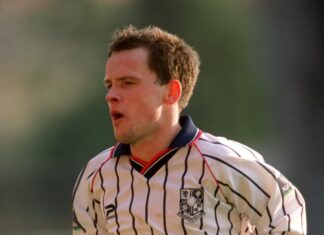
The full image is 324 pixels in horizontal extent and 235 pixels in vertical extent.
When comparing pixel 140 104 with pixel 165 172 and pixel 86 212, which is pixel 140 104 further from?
pixel 86 212

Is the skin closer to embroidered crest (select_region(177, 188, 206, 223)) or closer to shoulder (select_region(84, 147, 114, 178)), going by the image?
shoulder (select_region(84, 147, 114, 178))

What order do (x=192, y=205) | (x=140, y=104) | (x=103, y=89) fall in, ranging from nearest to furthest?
1. (x=192, y=205)
2. (x=140, y=104)
3. (x=103, y=89)

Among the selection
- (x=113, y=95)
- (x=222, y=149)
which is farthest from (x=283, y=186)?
(x=113, y=95)

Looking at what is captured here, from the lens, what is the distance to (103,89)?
545cm

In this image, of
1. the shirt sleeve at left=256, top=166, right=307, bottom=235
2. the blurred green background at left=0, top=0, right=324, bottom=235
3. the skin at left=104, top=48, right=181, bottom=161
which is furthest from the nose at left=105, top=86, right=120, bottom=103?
the blurred green background at left=0, top=0, right=324, bottom=235

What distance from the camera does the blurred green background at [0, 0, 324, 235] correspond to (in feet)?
17.2

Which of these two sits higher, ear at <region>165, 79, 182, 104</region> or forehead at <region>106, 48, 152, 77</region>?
forehead at <region>106, 48, 152, 77</region>

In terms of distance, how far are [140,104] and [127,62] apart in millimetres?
181

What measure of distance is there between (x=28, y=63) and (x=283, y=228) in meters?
2.37

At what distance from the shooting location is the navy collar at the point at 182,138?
11.6ft

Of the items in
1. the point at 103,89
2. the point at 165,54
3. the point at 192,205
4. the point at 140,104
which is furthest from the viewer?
the point at 103,89

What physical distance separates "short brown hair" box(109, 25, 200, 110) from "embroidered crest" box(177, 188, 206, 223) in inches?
17.6

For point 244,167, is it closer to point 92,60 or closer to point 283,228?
point 283,228

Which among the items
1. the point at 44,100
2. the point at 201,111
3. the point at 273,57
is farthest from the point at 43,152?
the point at 273,57
